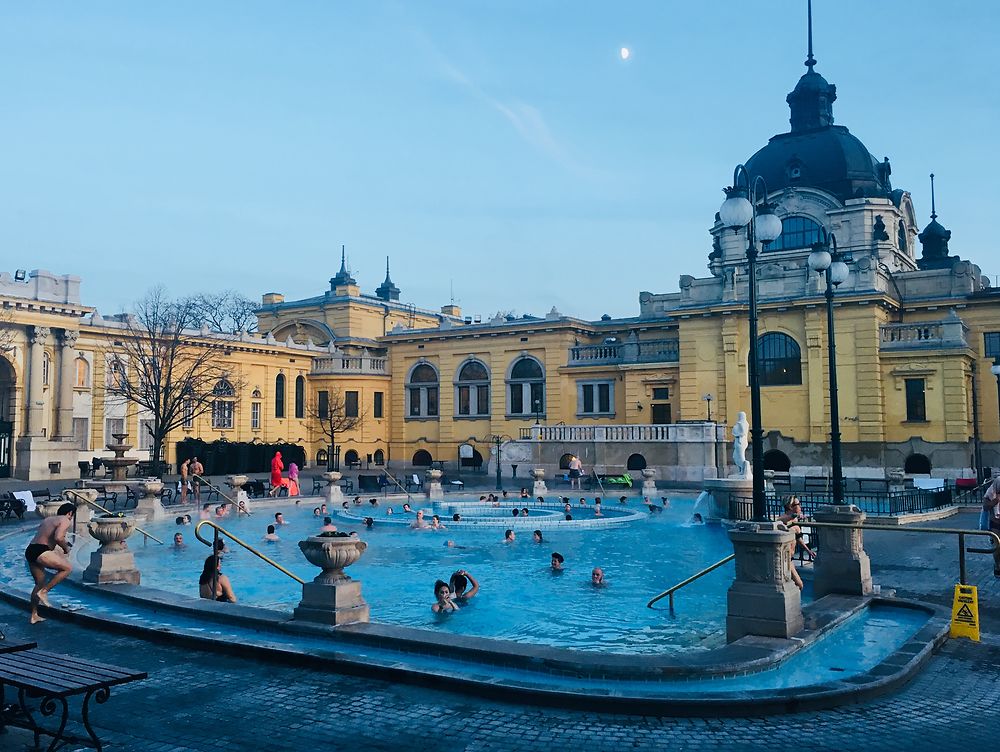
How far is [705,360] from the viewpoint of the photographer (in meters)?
44.0

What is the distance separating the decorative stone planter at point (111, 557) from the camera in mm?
13203

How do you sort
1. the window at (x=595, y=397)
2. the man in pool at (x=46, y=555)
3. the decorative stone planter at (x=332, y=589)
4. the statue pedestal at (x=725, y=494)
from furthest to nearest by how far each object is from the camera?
the window at (x=595, y=397), the statue pedestal at (x=725, y=494), the man in pool at (x=46, y=555), the decorative stone planter at (x=332, y=589)

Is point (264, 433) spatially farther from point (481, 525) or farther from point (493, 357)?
point (481, 525)

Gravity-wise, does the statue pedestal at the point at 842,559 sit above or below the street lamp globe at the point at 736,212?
below

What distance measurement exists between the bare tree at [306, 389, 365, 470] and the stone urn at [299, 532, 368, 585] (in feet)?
141

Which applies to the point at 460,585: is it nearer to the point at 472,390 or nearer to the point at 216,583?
the point at 216,583

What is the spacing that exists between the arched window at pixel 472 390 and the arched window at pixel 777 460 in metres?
17.9

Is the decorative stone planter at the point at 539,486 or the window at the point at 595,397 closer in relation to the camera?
the decorative stone planter at the point at 539,486

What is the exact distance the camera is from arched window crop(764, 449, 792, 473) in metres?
41.8

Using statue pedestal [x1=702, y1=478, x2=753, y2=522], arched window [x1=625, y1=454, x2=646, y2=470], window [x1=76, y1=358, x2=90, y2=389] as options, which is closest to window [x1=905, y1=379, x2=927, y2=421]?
arched window [x1=625, y1=454, x2=646, y2=470]

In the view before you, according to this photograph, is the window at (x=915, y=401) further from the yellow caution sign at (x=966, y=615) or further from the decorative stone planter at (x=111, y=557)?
the decorative stone planter at (x=111, y=557)

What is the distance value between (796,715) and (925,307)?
134 feet

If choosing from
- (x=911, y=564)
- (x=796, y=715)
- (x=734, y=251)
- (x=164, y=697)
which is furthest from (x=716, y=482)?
(x=734, y=251)

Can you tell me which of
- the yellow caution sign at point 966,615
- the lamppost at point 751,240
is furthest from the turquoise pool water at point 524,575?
the yellow caution sign at point 966,615
